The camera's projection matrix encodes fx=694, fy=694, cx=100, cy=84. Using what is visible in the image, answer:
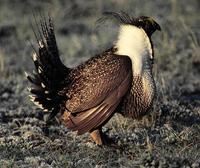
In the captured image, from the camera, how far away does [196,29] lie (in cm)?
919

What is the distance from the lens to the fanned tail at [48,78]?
4922mm

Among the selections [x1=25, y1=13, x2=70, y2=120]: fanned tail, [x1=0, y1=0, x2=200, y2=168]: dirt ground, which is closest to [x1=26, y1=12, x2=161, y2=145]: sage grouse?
[x1=25, y1=13, x2=70, y2=120]: fanned tail

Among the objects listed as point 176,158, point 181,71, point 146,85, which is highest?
point 146,85

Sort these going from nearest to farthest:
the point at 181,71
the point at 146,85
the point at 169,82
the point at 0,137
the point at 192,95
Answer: the point at 146,85 → the point at 0,137 → the point at 192,95 → the point at 169,82 → the point at 181,71

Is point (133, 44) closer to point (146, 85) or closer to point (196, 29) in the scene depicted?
point (146, 85)

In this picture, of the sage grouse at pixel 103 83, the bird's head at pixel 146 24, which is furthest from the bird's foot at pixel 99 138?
the bird's head at pixel 146 24

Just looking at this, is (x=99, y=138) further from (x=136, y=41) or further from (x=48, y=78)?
(x=136, y=41)

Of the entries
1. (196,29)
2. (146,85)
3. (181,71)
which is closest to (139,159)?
(146,85)

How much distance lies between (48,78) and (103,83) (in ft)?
1.62

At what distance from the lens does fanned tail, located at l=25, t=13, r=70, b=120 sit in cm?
492

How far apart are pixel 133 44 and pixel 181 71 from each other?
122 inches

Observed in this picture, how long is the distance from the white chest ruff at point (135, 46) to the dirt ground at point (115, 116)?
541mm

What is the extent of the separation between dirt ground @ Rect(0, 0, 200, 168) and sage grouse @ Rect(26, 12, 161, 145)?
0.26 m

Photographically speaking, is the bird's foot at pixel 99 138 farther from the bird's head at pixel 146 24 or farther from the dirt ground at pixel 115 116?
the bird's head at pixel 146 24
